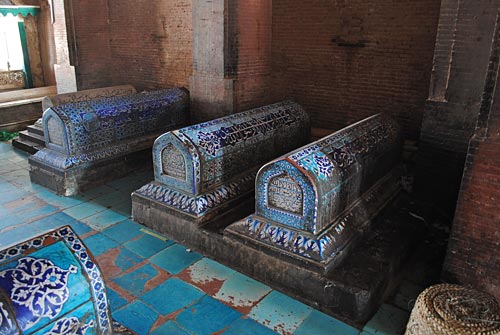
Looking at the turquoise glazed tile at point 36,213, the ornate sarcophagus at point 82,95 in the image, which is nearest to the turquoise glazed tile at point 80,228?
the turquoise glazed tile at point 36,213

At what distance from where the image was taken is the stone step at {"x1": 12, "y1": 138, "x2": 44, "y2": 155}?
7133 mm

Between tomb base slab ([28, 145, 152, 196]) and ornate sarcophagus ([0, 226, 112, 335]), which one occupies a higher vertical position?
ornate sarcophagus ([0, 226, 112, 335])

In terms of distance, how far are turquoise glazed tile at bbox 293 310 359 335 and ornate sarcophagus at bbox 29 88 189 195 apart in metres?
3.77

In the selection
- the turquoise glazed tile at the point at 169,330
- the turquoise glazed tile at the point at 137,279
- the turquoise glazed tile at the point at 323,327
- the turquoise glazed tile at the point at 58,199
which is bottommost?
the turquoise glazed tile at the point at 169,330

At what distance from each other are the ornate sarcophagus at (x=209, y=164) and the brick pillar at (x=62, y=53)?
5.33m

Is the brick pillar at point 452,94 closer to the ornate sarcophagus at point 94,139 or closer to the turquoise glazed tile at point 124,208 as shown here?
the turquoise glazed tile at point 124,208

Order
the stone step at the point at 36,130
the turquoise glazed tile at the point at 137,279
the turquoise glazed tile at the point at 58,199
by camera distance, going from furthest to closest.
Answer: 1. the stone step at the point at 36,130
2. the turquoise glazed tile at the point at 58,199
3. the turquoise glazed tile at the point at 137,279

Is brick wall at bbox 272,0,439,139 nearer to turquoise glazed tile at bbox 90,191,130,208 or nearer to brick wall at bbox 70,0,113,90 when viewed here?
turquoise glazed tile at bbox 90,191,130,208

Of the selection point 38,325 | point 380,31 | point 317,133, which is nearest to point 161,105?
point 317,133

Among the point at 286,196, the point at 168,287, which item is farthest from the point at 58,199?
the point at 286,196

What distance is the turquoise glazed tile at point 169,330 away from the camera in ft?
10.6

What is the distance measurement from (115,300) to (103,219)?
1.61 meters

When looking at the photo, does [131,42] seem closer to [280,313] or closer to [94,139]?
[94,139]

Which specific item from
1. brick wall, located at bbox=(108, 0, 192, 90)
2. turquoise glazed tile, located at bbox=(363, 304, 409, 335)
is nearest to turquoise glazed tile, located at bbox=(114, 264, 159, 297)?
turquoise glazed tile, located at bbox=(363, 304, 409, 335)
